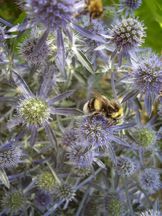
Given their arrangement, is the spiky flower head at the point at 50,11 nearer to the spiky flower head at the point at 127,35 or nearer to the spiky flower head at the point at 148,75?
the spiky flower head at the point at 127,35

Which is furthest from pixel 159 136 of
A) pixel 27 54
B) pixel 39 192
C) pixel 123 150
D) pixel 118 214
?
pixel 27 54

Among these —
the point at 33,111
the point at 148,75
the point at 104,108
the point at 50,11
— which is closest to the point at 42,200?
the point at 33,111

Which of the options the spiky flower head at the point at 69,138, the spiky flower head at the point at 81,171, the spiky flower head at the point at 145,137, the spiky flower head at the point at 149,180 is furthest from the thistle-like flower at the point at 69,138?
the spiky flower head at the point at 149,180

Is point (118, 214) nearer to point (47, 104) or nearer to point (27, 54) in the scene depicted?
point (47, 104)

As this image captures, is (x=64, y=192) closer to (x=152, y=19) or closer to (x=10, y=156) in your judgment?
(x=10, y=156)

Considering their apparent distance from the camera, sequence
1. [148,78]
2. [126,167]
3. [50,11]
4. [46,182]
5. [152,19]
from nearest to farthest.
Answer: [50,11]
[148,78]
[46,182]
[126,167]
[152,19]

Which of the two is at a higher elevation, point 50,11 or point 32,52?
point 50,11
